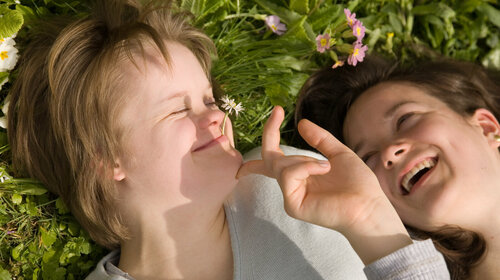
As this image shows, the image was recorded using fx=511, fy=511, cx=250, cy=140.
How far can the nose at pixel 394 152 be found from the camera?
2.22 metres

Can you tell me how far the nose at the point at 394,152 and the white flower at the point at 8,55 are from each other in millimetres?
1672

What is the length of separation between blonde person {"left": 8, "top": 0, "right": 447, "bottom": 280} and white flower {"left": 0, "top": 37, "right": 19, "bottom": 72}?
0.05 m

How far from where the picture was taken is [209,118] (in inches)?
73.9

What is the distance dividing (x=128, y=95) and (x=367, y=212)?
3.17 feet

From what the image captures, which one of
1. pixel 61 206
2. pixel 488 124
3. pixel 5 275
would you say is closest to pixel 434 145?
pixel 488 124

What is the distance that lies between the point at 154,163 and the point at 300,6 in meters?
1.18

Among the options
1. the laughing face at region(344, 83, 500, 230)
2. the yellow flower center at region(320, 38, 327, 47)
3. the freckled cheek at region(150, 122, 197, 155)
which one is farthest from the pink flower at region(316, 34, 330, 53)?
the freckled cheek at region(150, 122, 197, 155)

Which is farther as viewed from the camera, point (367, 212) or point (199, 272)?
point (199, 272)

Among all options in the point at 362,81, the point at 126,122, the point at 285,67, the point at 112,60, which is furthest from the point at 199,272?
the point at 362,81

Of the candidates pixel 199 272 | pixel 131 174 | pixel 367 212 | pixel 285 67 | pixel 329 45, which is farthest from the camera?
pixel 285 67

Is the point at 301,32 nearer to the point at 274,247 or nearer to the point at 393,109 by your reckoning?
the point at 393,109

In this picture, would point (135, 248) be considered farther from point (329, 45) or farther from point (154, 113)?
point (329, 45)

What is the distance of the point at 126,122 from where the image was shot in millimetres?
1898

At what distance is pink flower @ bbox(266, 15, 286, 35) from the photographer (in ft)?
8.55
